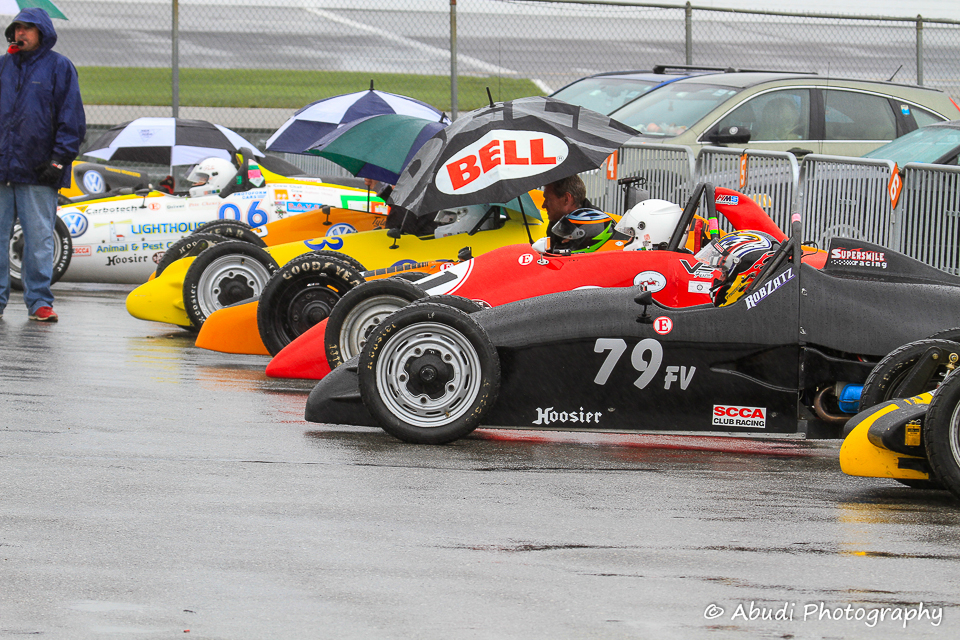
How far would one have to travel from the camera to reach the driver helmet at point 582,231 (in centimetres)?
760

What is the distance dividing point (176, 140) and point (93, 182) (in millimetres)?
1265

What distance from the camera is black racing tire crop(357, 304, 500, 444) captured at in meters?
5.89

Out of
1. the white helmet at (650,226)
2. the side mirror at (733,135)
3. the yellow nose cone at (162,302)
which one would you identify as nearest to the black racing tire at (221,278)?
the yellow nose cone at (162,302)

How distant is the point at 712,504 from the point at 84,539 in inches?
92.2

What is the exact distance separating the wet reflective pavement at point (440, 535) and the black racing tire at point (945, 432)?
19cm

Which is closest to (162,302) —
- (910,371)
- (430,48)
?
(910,371)

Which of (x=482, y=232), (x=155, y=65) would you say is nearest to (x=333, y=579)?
(x=482, y=232)

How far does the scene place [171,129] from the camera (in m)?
14.5

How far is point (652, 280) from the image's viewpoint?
6.69m

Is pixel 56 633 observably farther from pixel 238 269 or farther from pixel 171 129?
pixel 171 129

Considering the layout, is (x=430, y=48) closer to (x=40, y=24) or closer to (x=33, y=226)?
(x=40, y=24)

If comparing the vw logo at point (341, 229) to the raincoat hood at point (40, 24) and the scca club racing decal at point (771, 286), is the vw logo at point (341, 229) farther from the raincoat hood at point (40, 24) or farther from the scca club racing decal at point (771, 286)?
the scca club racing decal at point (771, 286)

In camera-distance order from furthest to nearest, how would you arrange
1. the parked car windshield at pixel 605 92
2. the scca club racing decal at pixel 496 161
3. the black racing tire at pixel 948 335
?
the parked car windshield at pixel 605 92
the scca club racing decal at pixel 496 161
the black racing tire at pixel 948 335

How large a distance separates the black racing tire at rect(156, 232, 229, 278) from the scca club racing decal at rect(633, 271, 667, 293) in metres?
4.83
